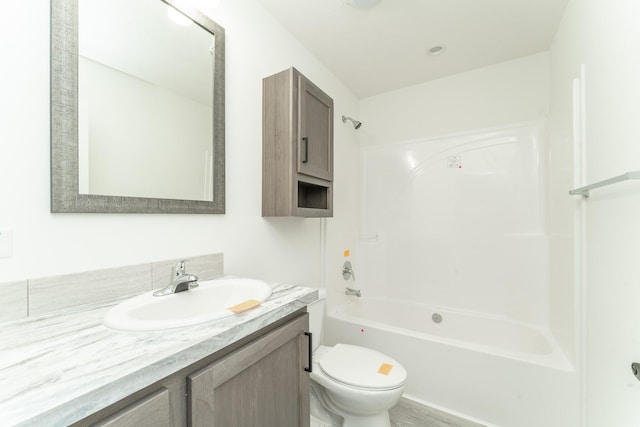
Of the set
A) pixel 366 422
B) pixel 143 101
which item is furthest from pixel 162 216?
pixel 366 422

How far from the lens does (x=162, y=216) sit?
3.56ft

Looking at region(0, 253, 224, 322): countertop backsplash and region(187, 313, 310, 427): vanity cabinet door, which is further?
region(0, 253, 224, 322): countertop backsplash

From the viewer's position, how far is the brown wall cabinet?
4.71 feet

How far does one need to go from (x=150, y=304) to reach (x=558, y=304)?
229cm

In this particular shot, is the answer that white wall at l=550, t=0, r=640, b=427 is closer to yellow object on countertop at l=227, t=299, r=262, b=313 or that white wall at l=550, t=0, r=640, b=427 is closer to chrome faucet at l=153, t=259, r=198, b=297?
yellow object on countertop at l=227, t=299, r=262, b=313

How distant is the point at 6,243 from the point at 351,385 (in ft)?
4.59

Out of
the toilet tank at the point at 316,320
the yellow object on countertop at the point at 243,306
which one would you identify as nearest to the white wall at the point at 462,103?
the toilet tank at the point at 316,320

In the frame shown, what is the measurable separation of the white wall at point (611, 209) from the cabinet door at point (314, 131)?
4.25ft

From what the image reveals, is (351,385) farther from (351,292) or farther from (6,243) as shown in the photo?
(6,243)

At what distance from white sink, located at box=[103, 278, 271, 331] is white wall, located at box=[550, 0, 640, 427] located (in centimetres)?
130

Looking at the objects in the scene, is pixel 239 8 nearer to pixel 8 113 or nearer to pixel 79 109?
pixel 79 109

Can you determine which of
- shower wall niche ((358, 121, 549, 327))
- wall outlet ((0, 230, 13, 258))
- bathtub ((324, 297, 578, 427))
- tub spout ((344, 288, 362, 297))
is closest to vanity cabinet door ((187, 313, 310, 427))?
wall outlet ((0, 230, 13, 258))

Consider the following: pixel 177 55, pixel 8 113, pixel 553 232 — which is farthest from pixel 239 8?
pixel 553 232

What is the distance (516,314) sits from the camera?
2.00 m
